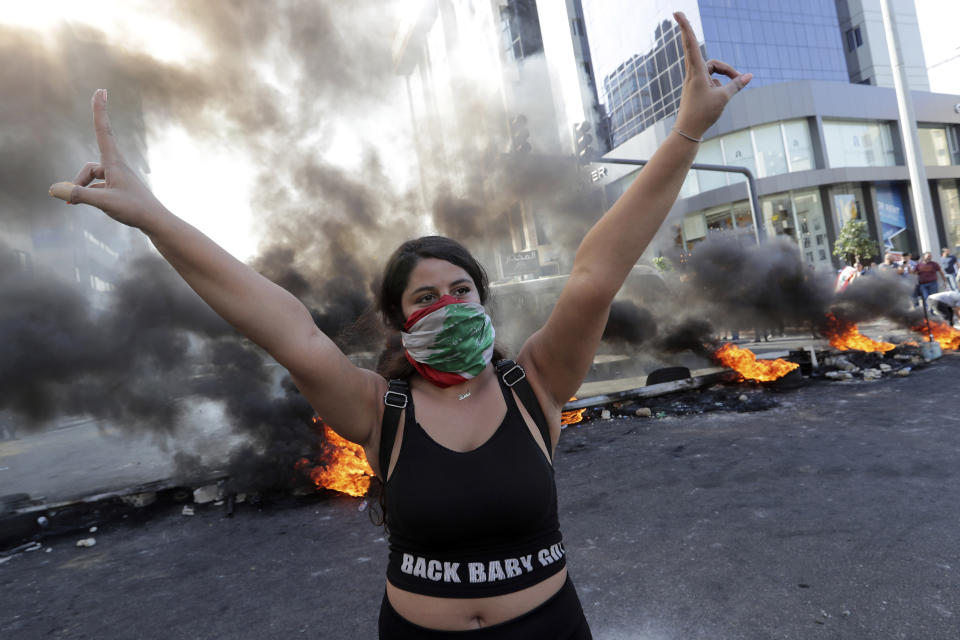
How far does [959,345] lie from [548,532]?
11.3 m

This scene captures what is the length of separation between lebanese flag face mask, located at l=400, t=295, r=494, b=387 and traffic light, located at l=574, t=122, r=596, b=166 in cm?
836

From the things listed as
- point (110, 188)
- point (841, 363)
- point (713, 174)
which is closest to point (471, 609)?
point (110, 188)

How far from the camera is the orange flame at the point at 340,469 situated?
5773mm

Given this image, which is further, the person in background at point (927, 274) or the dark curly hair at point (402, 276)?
the person in background at point (927, 274)

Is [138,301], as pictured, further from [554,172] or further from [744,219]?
[744,219]

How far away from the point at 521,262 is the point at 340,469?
821 centimetres

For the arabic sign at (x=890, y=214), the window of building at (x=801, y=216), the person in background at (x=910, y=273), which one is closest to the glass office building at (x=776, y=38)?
the window of building at (x=801, y=216)

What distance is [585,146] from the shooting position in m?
9.23

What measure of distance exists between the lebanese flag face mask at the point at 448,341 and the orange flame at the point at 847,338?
10.2 meters

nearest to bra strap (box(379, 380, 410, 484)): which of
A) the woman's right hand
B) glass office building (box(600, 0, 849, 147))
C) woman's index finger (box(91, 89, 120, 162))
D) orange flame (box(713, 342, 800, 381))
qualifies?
the woman's right hand

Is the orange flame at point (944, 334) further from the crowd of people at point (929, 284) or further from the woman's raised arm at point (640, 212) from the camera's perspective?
the woman's raised arm at point (640, 212)

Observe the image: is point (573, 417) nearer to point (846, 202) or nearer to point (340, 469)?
point (340, 469)

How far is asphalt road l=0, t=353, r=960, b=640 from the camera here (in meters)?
2.76

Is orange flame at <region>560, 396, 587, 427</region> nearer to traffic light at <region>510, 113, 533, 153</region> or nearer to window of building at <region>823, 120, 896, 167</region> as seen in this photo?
traffic light at <region>510, 113, 533, 153</region>
